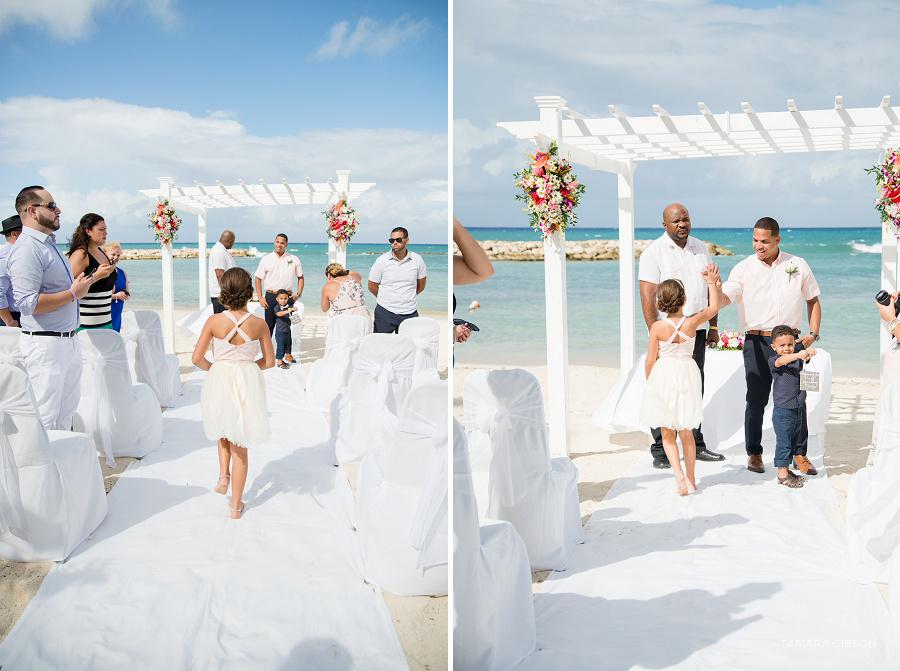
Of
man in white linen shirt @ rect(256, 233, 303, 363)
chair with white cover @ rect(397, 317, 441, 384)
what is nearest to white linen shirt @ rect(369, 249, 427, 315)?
chair with white cover @ rect(397, 317, 441, 384)

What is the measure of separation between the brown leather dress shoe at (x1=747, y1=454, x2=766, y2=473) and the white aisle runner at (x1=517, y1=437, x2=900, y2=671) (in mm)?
366

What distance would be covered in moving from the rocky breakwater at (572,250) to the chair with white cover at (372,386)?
1504 centimetres

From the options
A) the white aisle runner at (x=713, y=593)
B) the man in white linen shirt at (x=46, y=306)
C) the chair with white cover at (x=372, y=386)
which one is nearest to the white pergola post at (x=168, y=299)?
the chair with white cover at (x=372, y=386)

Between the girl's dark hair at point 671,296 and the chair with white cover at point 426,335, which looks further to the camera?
the chair with white cover at point 426,335

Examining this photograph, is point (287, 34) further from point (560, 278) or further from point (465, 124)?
point (465, 124)

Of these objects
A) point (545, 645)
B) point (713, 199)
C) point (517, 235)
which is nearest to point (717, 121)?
point (545, 645)

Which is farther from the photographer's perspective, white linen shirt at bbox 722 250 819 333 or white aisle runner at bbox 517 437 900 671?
white linen shirt at bbox 722 250 819 333

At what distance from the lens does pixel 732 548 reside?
3025 millimetres

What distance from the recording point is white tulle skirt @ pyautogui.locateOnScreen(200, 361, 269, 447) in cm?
296

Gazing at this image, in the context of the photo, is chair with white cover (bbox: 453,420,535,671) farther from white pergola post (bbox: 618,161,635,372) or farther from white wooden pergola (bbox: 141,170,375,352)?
white pergola post (bbox: 618,161,635,372)

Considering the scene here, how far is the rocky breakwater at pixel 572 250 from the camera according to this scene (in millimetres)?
19484

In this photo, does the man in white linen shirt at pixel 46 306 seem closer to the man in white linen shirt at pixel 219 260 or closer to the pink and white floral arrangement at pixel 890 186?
the man in white linen shirt at pixel 219 260

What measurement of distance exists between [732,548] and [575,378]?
513 cm

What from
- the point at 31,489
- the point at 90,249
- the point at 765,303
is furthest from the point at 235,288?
the point at 765,303
